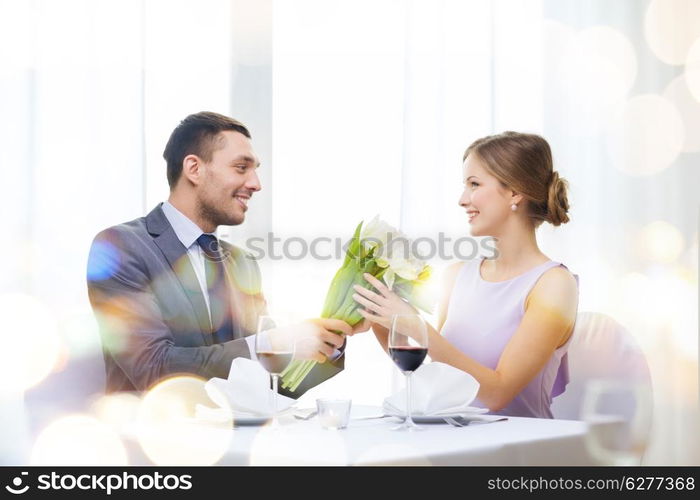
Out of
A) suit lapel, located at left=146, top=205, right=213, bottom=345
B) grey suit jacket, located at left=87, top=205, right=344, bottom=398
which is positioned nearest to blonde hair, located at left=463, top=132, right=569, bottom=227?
grey suit jacket, located at left=87, top=205, right=344, bottom=398

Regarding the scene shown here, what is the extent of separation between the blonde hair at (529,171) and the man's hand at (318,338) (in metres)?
0.86

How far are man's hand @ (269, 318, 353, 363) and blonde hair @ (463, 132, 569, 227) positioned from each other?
0.86 meters

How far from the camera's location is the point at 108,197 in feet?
8.31

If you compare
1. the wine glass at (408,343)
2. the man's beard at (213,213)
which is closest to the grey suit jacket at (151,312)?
the man's beard at (213,213)

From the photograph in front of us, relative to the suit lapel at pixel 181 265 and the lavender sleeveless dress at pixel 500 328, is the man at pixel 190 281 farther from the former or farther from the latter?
the lavender sleeveless dress at pixel 500 328

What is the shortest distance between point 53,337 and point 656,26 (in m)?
2.85

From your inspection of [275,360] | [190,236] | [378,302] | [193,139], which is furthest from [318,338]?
[193,139]

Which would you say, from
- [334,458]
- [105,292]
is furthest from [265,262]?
[334,458]

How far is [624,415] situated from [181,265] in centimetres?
132

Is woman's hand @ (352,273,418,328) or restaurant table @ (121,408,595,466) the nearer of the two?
restaurant table @ (121,408,595,466)

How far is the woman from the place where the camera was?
2.02 m

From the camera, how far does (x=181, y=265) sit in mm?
2320

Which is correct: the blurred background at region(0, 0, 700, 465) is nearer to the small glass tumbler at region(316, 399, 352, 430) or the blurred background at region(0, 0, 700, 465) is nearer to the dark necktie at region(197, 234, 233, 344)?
the dark necktie at region(197, 234, 233, 344)

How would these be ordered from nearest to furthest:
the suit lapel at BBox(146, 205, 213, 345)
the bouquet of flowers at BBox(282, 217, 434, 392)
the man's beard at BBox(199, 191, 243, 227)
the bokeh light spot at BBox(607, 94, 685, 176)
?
the bouquet of flowers at BBox(282, 217, 434, 392) < the suit lapel at BBox(146, 205, 213, 345) < the man's beard at BBox(199, 191, 243, 227) < the bokeh light spot at BBox(607, 94, 685, 176)
